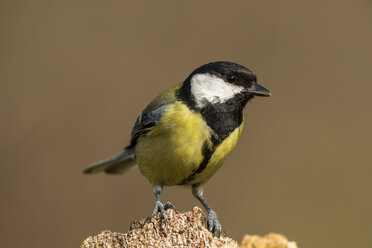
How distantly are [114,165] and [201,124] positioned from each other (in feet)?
4.15

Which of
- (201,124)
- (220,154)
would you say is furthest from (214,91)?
(220,154)

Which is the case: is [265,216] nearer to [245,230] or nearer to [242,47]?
[245,230]

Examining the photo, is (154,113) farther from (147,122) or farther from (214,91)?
(214,91)

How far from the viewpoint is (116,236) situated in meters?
1.84

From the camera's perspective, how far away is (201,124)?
101 inches

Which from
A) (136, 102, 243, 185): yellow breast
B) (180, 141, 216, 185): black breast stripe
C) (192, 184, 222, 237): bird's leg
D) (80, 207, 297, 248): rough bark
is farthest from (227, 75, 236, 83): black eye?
(80, 207, 297, 248): rough bark

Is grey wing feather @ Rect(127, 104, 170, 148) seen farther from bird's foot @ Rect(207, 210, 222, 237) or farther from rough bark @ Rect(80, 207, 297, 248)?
rough bark @ Rect(80, 207, 297, 248)

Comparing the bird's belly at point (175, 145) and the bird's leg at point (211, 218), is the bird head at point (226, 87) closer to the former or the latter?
the bird's belly at point (175, 145)

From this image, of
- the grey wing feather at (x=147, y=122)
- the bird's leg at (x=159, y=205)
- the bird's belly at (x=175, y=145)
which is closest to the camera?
the bird's leg at (x=159, y=205)

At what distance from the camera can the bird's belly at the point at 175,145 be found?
2551mm

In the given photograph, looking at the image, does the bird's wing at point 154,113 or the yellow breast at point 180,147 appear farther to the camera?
the bird's wing at point 154,113

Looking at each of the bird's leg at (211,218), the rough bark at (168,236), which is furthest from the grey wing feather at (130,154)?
the rough bark at (168,236)

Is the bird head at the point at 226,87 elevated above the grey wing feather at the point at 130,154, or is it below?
above

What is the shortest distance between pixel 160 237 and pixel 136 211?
202 cm
